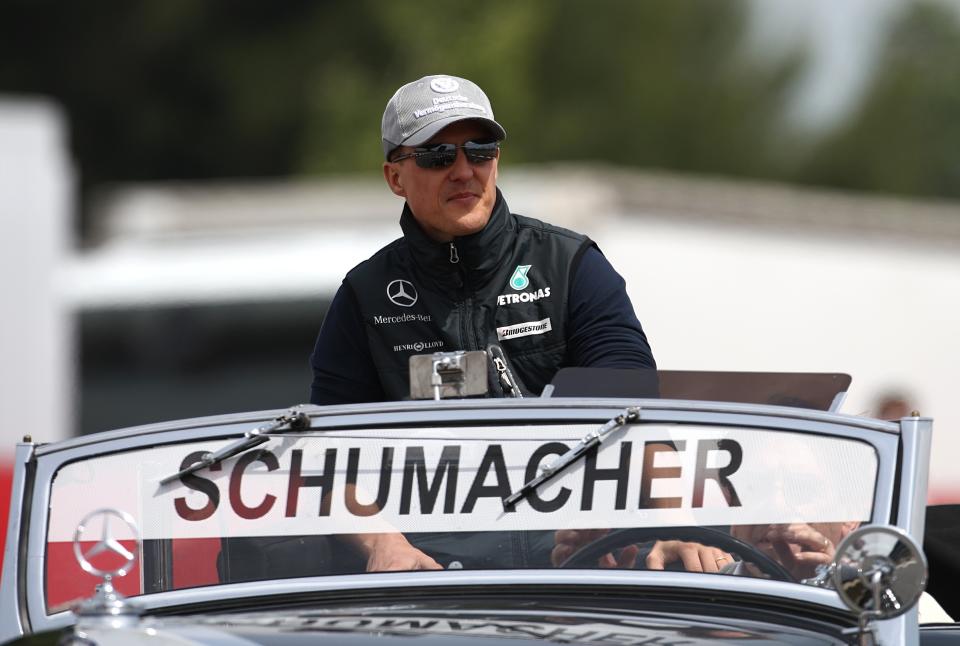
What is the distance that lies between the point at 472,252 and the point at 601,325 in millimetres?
340

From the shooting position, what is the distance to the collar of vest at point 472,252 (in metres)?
4.16

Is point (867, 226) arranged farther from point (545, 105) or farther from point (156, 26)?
point (156, 26)

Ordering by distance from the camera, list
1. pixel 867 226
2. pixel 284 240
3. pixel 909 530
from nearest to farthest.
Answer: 1. pixel 909 530
2. pixel 867 226
3. pixel 284 240

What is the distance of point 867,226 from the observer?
738 inches

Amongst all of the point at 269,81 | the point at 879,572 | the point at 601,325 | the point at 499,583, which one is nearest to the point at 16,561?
the point at 499,583

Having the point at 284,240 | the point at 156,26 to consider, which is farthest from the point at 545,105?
the point at 284,240

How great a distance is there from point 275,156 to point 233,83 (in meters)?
1.71

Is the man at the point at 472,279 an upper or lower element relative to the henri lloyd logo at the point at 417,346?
upper

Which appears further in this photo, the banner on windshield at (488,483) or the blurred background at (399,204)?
the blurred background at (399,204)

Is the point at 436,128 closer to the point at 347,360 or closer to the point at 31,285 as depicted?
the point at 347,360

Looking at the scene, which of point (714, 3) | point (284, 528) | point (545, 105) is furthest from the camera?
point (714, 3)

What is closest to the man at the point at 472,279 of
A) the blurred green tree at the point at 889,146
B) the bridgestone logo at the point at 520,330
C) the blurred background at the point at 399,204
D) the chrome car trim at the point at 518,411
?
the bridgestone logo at the point at 520,330

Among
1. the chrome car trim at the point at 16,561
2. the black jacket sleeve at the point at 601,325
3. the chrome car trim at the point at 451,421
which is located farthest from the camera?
the black jacket sleeve at the point at 601,325

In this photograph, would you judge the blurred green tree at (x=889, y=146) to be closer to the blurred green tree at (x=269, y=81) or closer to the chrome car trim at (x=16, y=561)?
the blurred green tree at (x=269, y=81)
